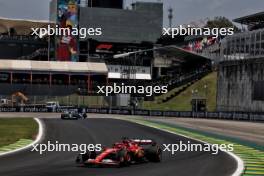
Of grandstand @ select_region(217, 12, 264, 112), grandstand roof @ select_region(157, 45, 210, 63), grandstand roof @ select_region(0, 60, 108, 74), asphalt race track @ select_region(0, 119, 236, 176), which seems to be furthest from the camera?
grandstand roof @ select_region(0, 60, 108, 74)

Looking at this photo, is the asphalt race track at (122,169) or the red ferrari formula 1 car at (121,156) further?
the red ferrari formula 1 car at (121,156)

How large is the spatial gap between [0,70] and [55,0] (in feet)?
94.2

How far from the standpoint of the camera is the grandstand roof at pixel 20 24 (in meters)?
144

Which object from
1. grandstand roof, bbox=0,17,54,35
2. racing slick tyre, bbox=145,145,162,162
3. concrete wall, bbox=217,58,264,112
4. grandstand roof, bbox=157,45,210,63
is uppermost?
grandstand roof, bbox=0,17,54,35

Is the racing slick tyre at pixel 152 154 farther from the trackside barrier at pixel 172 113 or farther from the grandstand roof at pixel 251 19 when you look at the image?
the grandstand roof at pixel 251 19

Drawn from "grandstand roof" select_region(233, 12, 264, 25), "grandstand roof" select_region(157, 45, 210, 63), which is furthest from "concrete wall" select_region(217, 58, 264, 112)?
"grandstand roof" select_region(157, 45, 210, 63)

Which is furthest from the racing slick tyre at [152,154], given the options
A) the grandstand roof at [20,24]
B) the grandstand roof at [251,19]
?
the grandstand roof at [20,24]

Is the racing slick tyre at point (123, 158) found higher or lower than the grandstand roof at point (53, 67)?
lower

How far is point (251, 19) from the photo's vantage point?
89.9m

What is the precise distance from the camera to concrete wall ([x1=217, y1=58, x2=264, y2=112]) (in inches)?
2682

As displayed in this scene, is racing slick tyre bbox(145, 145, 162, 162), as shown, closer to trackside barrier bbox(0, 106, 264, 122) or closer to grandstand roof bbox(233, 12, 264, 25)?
trackside barrier bbox(0, 106, 264, 122)

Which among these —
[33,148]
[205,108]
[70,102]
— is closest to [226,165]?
[33,148]

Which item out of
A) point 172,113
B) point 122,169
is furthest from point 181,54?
Result: point 122,169

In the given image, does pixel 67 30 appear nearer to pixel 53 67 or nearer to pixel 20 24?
pixel 53 67
